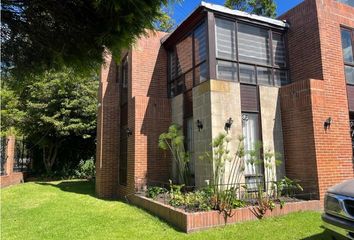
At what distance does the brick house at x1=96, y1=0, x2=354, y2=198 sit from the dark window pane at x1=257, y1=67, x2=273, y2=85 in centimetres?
4

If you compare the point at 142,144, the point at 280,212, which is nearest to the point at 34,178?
the point at 142,144

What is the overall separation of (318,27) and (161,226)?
7.67 meters

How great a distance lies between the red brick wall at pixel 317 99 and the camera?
8234 mm

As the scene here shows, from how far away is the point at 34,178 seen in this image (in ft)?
62.3

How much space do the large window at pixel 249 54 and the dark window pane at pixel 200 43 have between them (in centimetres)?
43

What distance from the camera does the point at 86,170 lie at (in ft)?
63.0

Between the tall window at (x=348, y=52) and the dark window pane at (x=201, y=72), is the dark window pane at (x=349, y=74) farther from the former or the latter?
the dark window pane at (x=201, y=72)

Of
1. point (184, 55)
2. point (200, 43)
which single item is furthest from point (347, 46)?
point (184, 55)

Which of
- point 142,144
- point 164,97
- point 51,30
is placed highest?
point 164,97

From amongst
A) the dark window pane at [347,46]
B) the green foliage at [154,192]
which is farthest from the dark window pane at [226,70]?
the green foliage at [154,192]

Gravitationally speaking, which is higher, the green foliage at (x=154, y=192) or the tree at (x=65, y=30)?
the tree at (x=65, y=30)

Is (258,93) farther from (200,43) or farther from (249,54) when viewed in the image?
(200,43)

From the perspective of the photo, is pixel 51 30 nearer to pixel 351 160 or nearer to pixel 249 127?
pixel 249 127

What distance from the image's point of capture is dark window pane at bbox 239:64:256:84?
9344 millimetres
